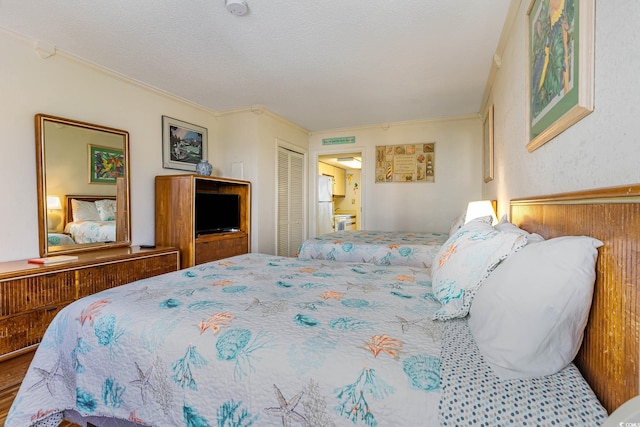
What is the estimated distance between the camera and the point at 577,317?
28.7 inches

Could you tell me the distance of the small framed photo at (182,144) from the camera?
3.62 metres

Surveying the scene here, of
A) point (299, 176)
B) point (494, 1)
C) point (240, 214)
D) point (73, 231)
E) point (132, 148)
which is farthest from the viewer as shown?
point (299, 176)

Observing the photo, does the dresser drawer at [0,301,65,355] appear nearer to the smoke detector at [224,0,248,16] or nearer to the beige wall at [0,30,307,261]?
the beige wall at [0,30,307,261]

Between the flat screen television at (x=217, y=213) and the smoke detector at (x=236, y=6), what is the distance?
2.05 meters

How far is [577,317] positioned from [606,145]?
1.73 ft

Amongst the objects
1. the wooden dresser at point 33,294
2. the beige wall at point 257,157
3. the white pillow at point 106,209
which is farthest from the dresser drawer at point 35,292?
the beige wall at point 257,157

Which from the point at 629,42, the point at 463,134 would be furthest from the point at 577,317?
the point at 463,134

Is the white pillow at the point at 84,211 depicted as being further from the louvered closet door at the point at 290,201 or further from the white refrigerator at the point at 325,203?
the white refrigerator at the point at 325,203

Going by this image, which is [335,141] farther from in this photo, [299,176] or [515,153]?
[515,153]

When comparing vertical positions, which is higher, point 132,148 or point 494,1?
point 494,1

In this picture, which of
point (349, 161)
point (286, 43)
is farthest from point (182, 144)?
point (349, 161)

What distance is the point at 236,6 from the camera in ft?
6.43

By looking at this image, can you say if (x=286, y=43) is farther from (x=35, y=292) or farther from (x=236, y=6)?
(x=35, y=292)

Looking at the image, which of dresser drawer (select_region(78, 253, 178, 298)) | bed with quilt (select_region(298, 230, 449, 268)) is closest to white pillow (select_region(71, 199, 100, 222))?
dresser drawer (select_region(78, 253, 178, 298))
